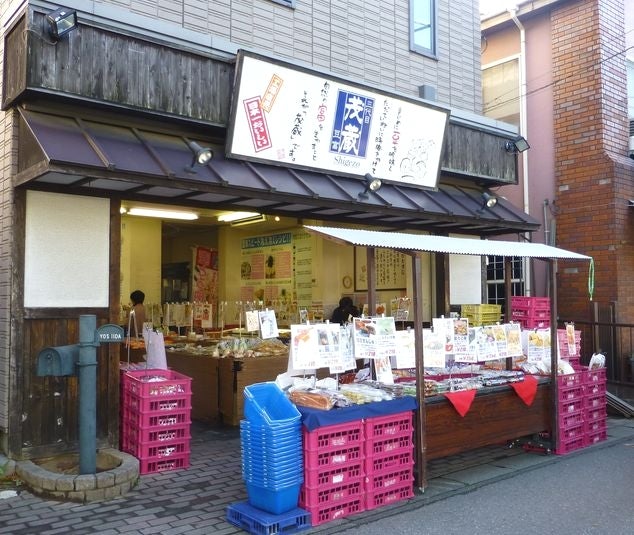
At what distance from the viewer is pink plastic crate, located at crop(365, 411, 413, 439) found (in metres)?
5.63

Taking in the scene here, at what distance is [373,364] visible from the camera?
7.07 meters

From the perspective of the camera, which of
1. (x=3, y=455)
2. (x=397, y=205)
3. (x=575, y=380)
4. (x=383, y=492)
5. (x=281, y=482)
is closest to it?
(x=281, y=482)

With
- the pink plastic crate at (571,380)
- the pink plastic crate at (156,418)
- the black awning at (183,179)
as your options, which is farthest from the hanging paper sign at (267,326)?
the pink plastic crate at (571,380)

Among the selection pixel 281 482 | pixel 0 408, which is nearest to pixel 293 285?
pixel 0 408

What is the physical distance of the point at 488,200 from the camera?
10938 millimetres

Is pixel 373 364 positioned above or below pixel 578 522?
above

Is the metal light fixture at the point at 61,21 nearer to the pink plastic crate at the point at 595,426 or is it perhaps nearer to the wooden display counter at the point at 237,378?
the wooden display counter at the point at 237,378

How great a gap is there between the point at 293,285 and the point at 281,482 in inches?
312

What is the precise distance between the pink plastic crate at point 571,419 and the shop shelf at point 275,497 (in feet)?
13.8

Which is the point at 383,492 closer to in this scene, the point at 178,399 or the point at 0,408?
the point at 178,399

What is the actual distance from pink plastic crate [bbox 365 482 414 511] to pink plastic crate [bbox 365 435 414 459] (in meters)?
0.36

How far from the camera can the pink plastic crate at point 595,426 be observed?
324 inches

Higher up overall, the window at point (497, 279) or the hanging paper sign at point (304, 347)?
the window at point (497, 279)

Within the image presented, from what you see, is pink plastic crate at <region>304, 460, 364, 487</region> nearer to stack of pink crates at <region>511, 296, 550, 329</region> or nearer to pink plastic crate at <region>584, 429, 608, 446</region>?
pink plastic crate at <region>584, 429, 608, 446</region>
